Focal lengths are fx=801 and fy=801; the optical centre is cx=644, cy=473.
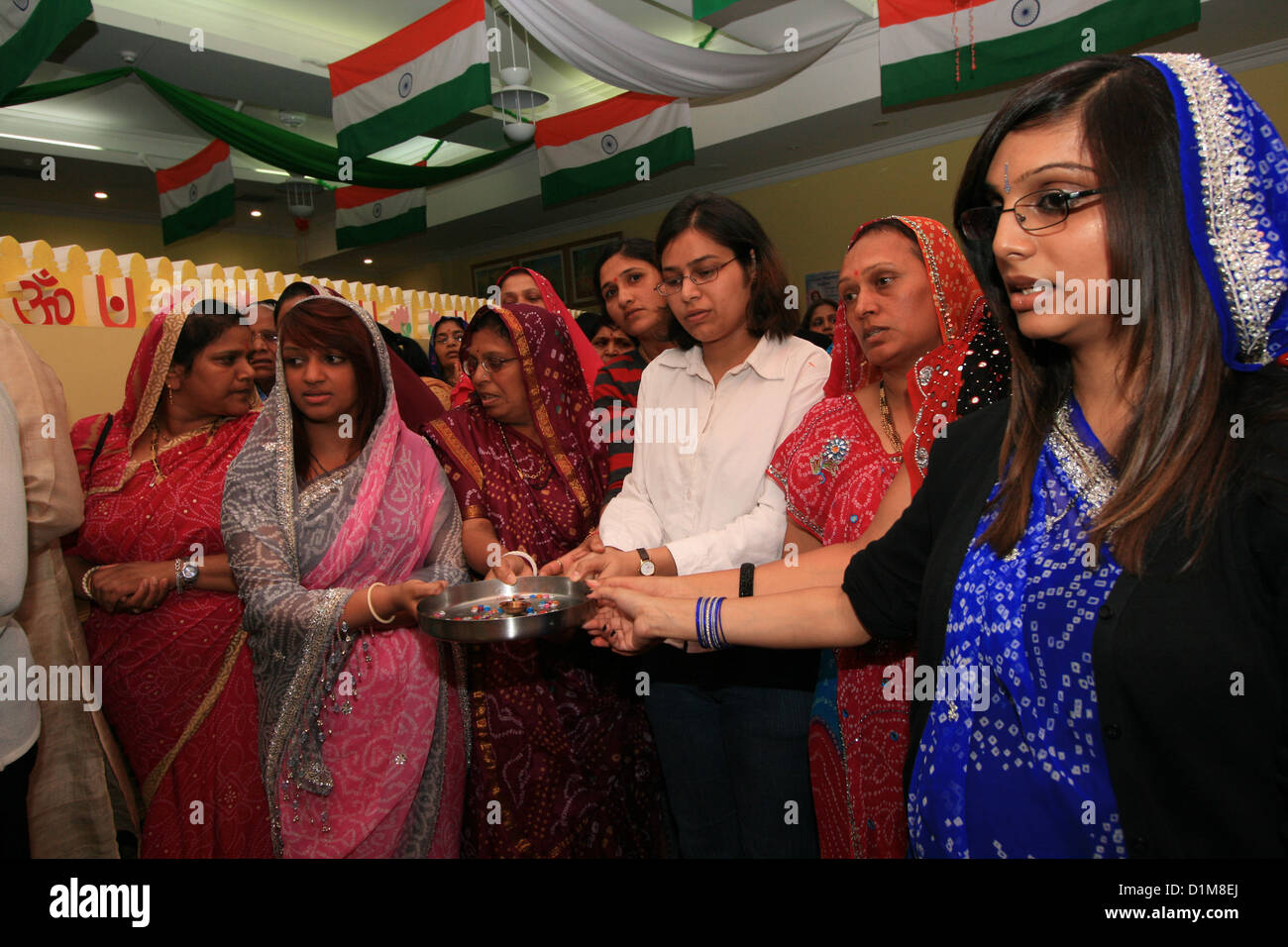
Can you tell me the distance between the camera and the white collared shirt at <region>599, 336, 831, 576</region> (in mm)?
1879

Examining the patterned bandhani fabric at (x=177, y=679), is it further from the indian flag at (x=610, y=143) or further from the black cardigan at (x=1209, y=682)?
the indian flag at (x=610, y=143)

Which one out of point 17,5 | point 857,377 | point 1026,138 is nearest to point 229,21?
point 17,5

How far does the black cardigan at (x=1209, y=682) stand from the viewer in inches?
30.8

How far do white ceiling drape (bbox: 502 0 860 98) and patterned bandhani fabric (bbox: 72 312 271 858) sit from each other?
3.08m

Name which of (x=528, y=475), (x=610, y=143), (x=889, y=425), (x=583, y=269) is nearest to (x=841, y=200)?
(x=610, y=143)

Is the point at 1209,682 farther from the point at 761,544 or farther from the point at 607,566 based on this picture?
the point at 607,566

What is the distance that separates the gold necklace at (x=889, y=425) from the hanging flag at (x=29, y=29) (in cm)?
386

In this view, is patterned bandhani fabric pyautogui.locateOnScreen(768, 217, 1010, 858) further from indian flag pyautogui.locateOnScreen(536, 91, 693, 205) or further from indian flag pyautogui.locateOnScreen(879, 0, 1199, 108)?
indian flag pyautogui.locateOnScreen(536, 91, 693, 205)

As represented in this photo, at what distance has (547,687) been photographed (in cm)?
223

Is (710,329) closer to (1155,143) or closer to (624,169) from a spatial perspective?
(1155,143)

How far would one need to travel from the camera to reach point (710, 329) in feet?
6.75

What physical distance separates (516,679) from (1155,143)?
187 centimetres

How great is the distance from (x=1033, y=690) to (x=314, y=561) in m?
1.72

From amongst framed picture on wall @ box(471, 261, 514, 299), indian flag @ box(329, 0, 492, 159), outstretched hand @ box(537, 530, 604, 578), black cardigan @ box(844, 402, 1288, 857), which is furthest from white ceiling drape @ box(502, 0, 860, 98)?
framed picture on wall @ box(471, 261, 514, 299)
